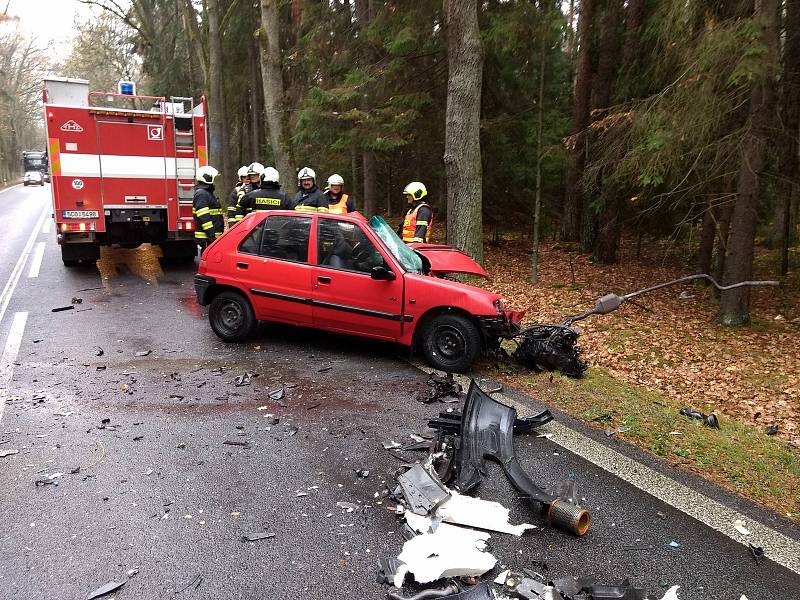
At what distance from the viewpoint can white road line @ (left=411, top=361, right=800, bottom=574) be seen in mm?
3467

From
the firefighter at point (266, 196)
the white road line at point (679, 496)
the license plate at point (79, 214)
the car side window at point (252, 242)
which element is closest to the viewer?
the white road line at point (679, 496)

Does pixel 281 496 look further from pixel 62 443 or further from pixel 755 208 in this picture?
pixel 755 208

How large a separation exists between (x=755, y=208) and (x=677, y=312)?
2097 millimetres

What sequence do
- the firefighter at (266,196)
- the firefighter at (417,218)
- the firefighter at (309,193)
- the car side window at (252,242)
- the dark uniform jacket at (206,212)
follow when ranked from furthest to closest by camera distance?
the dark uniform jacket at (206,212), the firefighter at (309,193), the firefighter at (266,196), the firefighter at (417,218), the car side window at (252,242)

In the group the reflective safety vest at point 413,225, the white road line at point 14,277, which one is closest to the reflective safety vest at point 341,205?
the reflective safety vest at point 413,225

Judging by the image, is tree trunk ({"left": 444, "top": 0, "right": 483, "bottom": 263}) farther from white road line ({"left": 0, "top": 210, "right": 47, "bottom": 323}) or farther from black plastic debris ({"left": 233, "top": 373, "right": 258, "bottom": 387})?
white road line ({"left": 0, "top": 210, "right": 47, "bottom": 323})

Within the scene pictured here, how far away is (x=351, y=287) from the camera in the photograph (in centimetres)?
674

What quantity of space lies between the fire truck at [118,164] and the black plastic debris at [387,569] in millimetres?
10831

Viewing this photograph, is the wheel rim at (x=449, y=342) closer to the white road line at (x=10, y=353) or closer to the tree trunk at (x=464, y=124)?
the white road line at (x=10, y=353)

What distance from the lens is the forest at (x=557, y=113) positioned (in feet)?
28.1

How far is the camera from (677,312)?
9.95m

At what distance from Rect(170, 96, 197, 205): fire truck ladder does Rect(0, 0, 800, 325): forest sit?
2.82 m

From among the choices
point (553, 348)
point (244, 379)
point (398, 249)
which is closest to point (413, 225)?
point (398, 249)

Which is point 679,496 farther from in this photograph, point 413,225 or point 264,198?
point 264,198
